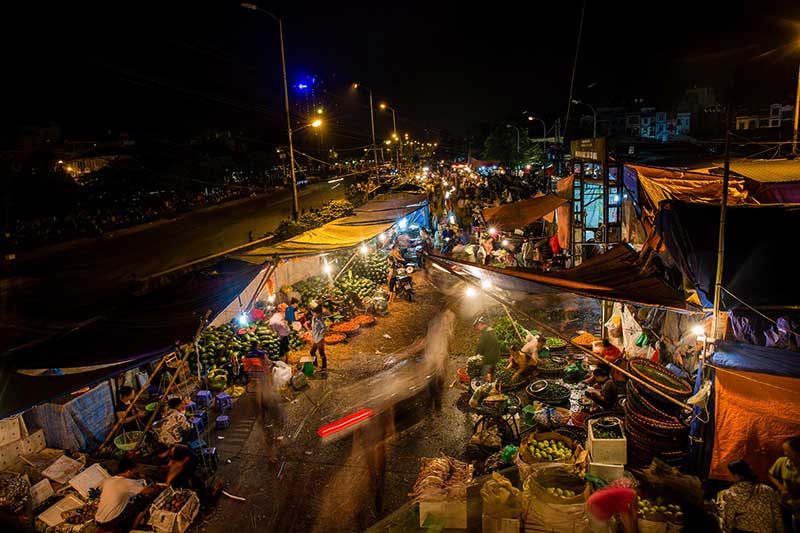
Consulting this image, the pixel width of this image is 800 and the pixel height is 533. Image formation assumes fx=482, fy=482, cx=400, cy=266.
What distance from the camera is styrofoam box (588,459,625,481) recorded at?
583 centimetres

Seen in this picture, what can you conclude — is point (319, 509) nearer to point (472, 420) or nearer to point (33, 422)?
point (472, 420)

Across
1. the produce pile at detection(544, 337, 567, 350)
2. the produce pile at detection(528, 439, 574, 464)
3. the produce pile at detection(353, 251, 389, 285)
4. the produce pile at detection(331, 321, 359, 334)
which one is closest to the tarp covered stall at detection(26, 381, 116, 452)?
the produce pile at detection(331, 321, 359, 334)

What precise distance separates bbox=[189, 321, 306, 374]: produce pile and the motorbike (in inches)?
244

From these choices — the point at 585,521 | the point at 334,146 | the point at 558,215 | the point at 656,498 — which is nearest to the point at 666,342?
the point at 656,498

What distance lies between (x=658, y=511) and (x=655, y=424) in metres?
1.67

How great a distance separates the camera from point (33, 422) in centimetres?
803

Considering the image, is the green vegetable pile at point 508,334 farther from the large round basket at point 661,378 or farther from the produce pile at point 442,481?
the produce pile at point 442,481

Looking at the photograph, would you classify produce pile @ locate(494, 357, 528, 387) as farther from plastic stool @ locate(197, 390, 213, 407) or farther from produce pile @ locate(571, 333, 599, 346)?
plastic stool @ locate(197, 390, 213, 407)

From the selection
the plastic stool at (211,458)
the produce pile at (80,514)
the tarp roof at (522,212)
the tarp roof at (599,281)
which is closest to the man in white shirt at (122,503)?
the produce pile at (80,514)

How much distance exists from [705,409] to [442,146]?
15108cm

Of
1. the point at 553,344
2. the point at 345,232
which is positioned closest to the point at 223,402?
the point at 345,232

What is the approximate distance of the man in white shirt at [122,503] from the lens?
6594 millimetres

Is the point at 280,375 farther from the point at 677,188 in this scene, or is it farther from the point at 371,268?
the point at 677,188

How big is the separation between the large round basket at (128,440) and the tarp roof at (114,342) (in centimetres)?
199
